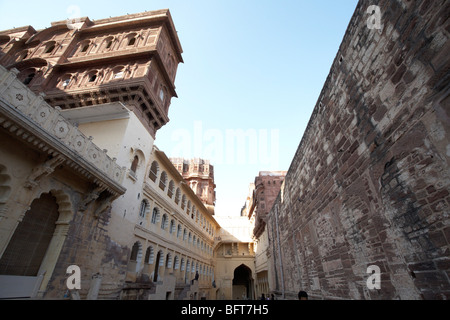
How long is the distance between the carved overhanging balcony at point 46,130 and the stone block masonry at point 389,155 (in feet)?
23.6

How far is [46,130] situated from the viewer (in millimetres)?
5746

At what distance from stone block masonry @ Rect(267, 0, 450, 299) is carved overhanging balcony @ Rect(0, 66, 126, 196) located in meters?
7.20

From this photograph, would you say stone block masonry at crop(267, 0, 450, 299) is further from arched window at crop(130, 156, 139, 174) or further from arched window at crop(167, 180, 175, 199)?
arched window at crop(167, 180, 175, 199)

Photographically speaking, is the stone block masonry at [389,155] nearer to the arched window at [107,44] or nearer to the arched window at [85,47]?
the arched window at [107,44]

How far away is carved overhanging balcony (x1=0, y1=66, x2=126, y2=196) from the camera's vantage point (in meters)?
5.02

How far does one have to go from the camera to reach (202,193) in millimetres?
37562

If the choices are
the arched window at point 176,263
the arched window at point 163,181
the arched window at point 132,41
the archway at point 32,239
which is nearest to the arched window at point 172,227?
the arched window at point 176,263

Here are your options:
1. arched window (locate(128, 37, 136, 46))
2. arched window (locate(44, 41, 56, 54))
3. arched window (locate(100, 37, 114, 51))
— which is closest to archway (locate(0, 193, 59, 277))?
arched window (locate(100, 37, 114, 51))

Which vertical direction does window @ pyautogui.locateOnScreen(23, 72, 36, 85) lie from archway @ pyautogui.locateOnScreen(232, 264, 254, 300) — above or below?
above

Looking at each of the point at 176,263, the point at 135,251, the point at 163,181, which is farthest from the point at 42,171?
the point at 176,263

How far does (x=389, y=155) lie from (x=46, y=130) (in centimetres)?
772

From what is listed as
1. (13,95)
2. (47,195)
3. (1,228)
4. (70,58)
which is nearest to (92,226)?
(47,195)

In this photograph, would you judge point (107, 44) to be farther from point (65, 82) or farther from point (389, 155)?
point (389, 155)

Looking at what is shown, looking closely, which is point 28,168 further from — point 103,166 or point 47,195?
point 103,166
